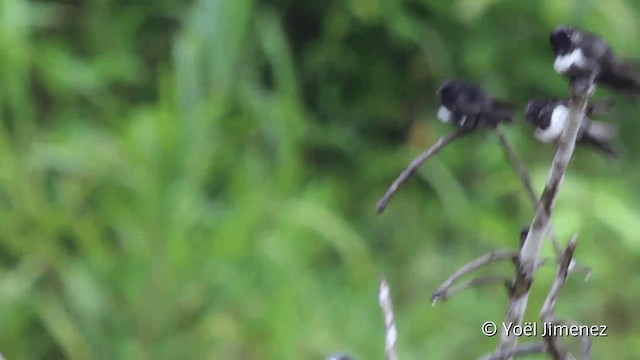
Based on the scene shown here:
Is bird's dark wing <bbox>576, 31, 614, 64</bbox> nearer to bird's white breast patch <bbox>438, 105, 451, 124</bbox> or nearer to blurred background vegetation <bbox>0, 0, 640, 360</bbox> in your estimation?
bird's white breast patch <bbox>438, 105, 451, 124</bbox>

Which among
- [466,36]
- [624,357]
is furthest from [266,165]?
[624,357]

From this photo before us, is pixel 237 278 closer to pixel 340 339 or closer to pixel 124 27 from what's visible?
pixel 340 339

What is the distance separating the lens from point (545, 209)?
0.65 feet

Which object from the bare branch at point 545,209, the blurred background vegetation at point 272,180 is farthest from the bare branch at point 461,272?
the blurred background vegetation at point 272,180

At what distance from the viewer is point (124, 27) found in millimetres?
970

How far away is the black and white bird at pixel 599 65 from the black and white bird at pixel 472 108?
0.08ft

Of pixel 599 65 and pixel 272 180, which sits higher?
pixel 599 65

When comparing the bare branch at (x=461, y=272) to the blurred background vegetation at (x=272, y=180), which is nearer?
the bare branch at (x=461, y=272)

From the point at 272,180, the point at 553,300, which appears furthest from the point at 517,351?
the point at 272,180

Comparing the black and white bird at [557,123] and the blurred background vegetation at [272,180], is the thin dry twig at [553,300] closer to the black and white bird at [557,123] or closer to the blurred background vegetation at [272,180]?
the black and white bird at [557,123]

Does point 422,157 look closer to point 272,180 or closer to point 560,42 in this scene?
point 560,42

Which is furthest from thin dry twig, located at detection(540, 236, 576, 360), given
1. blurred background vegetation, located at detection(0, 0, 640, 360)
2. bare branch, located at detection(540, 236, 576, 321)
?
blurred background vegetation, located at detection(0, 0, 640, 360)

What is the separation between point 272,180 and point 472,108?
0.70m

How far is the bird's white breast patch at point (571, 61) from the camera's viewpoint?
0.58 ft
